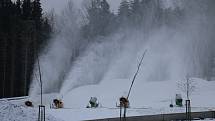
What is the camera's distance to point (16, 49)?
7131 cm

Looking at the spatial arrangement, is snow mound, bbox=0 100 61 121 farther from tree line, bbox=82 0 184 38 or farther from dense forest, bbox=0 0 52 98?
tree line, bbox=82 0 184 38

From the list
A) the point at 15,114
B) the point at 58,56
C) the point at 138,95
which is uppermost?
the point at 58,56

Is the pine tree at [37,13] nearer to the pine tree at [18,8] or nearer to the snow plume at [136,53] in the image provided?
the pine tree at [18,8]

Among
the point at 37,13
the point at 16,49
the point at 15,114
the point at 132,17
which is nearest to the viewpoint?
the point at 15,114

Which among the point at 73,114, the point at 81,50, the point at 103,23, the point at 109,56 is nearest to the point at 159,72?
the point at 109,56

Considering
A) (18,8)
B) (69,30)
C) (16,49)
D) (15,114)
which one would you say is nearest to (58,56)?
(16,49)

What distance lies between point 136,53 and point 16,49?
1936cm

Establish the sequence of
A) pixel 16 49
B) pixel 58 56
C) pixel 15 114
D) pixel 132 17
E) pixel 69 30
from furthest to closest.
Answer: pixel 69 30 → pixel 132 17 → pixel 58 56 → pixel 16 49 → pixel 15 114

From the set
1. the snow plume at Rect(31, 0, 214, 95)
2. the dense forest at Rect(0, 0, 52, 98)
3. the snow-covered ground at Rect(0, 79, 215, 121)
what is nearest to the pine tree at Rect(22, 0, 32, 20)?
the dense forest at Rect(0, 0, 52, 98)

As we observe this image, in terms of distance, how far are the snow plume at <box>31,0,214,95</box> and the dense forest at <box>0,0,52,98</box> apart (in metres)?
2.73

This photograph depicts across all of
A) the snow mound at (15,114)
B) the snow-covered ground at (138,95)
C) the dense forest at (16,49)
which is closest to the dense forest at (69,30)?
the dense forest at (16,49)

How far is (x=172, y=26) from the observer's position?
81938 mm

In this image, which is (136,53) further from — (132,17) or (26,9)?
(26,9)

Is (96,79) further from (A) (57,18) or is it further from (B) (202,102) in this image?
(A) (57,18)
